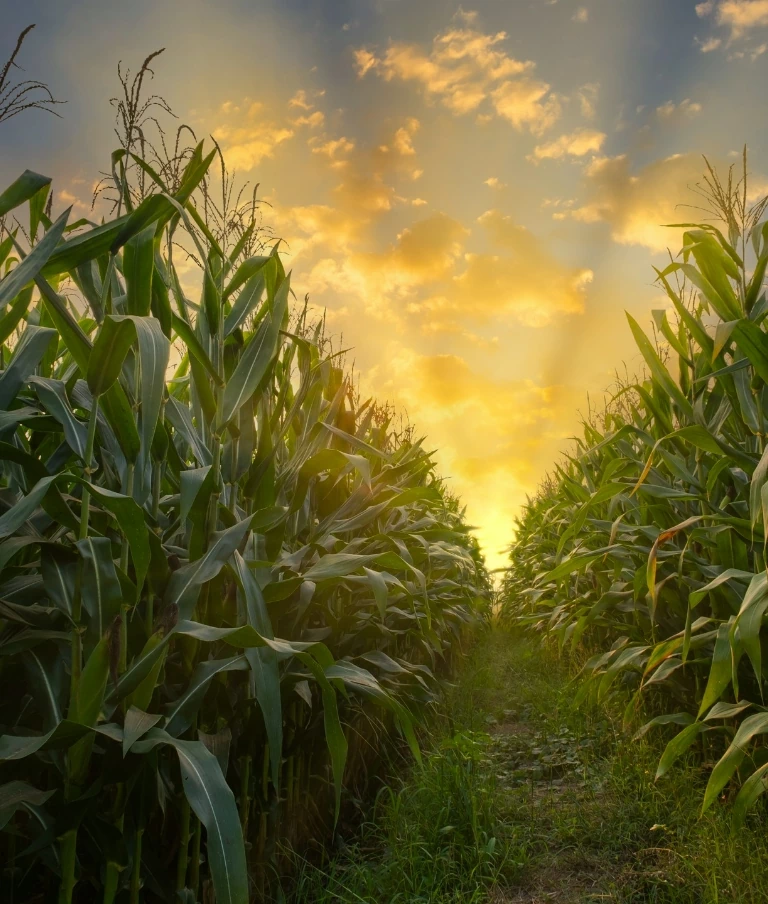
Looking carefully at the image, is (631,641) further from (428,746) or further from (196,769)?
(196,769)

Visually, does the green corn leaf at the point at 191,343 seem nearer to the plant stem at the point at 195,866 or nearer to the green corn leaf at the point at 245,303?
the green corn leaf at the point at 245,303

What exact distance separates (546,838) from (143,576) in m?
1.69

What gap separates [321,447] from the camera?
1877 millimetres

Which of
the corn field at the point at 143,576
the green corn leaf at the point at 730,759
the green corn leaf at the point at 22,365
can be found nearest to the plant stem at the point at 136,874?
the corn field at the point at 143,576

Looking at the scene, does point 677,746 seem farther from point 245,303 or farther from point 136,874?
point 245,303

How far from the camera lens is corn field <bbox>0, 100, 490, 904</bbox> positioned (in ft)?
3.53

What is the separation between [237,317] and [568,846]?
1840 mm

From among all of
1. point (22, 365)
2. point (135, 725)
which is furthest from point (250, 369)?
point (135, 725)

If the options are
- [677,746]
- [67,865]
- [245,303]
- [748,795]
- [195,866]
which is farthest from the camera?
[677,746]

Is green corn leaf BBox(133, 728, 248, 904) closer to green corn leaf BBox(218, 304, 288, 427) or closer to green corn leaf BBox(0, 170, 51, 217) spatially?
green corn leaf BBox(218, 304, 288, 427)

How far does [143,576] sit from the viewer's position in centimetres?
113

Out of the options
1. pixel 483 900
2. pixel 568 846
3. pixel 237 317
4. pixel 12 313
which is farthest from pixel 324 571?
pixel 568 846

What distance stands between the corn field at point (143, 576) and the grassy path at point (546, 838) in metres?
0.41

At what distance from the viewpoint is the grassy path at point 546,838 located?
1.79m
